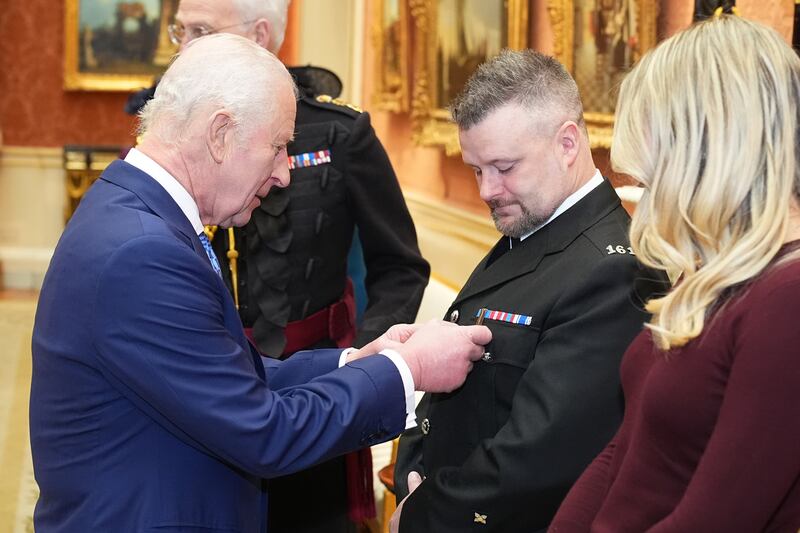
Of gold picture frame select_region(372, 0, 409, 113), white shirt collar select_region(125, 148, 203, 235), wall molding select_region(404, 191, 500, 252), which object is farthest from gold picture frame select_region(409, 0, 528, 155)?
white shirt collar select_region(125, 148, 203, 235)

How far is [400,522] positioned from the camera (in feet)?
7.56

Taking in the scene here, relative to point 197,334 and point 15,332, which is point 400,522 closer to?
point 197,334

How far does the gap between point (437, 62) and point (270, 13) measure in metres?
2.90

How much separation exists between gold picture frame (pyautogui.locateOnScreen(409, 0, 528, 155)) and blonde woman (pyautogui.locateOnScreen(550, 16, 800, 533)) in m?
3.23

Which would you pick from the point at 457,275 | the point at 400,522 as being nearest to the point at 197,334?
the point at 400,522

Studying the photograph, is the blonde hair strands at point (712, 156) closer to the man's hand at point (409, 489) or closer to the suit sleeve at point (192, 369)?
the suit sleeve at point (192, 369)

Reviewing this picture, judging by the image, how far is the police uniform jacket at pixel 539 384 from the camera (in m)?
2.01

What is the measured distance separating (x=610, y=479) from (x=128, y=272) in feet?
3.02

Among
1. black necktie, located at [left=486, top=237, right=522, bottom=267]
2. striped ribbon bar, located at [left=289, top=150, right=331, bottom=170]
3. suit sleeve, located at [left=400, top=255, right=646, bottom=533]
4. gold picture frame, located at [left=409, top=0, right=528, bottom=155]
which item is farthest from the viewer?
gold picture frame, located at [left=409, top=0, right=528, bottom=155]

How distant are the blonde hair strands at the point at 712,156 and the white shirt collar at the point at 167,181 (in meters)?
0.91

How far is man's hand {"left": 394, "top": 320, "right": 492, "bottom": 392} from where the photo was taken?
2.17m

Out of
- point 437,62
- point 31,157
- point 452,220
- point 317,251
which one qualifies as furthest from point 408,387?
point 31,157

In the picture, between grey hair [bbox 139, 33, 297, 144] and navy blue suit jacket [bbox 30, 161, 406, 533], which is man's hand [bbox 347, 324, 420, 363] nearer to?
navy blue suit jacket [bbox 30, 161, 406, 533]

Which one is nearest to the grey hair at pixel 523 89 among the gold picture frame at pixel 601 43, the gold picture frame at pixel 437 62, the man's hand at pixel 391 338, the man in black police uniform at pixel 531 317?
the man in black police uniform at pixel 531 317
